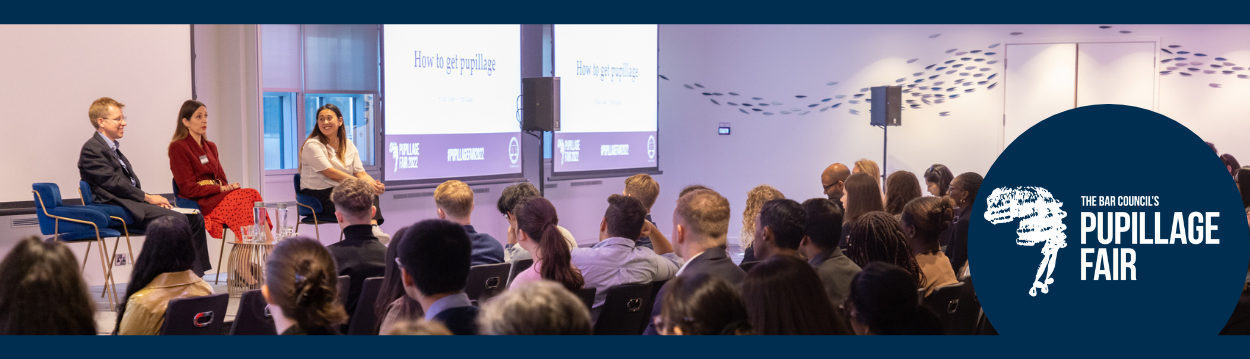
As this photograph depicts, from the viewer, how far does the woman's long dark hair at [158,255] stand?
8.60ft

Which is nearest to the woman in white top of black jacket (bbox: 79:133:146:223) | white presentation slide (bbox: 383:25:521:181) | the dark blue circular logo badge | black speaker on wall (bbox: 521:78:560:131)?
white presentation slide (bbox: 383:25:521:181)

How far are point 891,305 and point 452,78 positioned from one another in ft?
18.8

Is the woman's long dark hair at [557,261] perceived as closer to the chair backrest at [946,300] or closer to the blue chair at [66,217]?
the chair backrest at [946,300]

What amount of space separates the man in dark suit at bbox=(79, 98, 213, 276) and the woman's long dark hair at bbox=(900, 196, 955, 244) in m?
3.68

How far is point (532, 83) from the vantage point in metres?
7.52

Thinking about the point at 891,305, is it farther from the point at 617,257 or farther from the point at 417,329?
the point at 617,257

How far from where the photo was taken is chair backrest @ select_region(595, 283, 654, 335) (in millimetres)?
2994

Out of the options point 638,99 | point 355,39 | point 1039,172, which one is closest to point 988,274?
point 1039,172

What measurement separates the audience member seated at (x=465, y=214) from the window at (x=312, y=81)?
9.93ft

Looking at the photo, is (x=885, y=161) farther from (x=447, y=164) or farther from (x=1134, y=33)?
Result: (x=447, y=164)

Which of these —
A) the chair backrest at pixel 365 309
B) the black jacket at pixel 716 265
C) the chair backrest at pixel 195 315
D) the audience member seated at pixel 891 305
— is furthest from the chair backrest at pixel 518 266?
the audience member seated at pixel 891 305

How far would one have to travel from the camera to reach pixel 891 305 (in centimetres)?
205

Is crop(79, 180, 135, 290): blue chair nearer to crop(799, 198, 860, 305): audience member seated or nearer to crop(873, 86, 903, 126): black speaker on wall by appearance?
crop(799, 198, 860, 305): audience member seated

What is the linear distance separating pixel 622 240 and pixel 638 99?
5.65 meters
